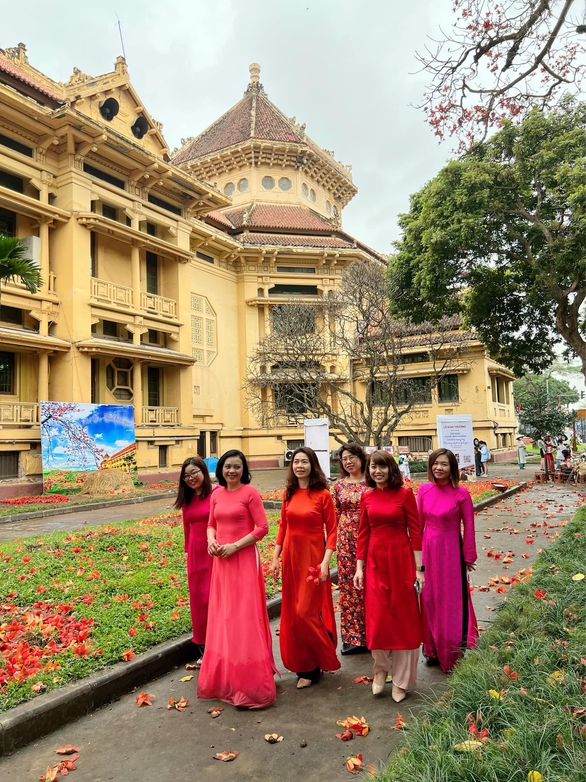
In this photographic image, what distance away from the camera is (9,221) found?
19250 mm

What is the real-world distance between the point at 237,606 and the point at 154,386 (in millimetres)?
21181

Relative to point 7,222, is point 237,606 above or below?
below

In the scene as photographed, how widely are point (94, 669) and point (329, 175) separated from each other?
3428cm

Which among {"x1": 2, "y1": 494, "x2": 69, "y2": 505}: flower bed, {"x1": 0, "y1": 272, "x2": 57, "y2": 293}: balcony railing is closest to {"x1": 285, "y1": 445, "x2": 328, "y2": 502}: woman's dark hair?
{"x1": 2, "y1": 494, "x2": 69, "y2": 505}: flower bed

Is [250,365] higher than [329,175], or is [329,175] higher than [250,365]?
[329,175]

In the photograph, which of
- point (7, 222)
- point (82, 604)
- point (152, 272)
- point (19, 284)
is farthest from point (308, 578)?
point (152, 272)

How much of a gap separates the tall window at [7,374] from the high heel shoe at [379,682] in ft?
58.9

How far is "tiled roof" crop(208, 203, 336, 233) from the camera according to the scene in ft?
99.9

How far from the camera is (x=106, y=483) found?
18000 millimetres

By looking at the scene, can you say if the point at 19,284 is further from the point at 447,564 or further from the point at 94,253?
the point at 447,564

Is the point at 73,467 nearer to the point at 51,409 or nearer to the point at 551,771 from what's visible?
the point at 51,409

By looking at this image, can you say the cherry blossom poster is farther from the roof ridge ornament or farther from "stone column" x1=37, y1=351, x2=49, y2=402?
the roof ridge ornament

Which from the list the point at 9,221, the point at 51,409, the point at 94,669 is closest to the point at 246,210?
the point at 9,221

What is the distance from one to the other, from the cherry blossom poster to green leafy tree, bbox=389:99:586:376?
10.8 m
